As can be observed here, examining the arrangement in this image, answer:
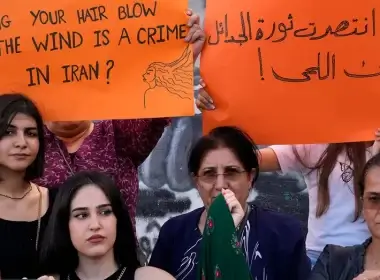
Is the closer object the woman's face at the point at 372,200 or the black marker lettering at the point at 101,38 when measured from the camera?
the woman's face at the point at 372,200

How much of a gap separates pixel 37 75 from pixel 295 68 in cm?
85

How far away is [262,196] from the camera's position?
414 cm

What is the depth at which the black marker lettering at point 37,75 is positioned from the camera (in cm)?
246

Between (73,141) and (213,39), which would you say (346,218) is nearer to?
(213,39)

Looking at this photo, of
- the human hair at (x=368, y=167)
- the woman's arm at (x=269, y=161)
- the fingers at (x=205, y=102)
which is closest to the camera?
the human hair at (x=368, y=167)

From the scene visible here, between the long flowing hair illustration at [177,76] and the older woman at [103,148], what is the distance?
25 cm

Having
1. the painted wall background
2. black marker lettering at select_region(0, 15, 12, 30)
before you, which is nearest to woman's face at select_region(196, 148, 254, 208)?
black marker lettering at select_region(0, 15, 12, 30)

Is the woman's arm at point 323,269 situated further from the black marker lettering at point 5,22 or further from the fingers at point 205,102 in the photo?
the black marker lettering at point 5,22

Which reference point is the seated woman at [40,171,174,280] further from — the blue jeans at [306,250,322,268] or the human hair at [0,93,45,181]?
the blue jeans at [306,250,322,268]

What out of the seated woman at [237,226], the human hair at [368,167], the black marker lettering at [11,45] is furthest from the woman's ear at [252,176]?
the black marker lettering at [11,45]

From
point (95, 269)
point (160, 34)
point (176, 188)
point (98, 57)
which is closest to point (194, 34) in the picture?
point (160, 34)

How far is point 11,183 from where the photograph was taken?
7.72 ft

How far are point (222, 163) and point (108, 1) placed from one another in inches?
25.9

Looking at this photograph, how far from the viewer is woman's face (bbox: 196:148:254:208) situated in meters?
2.26
